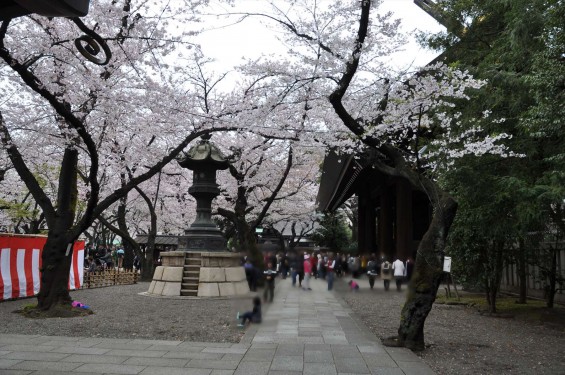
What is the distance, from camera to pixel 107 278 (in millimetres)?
20250

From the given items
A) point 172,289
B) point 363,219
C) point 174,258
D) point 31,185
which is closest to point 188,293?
point 172,289

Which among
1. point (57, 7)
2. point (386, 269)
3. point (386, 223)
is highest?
point (57, 7)

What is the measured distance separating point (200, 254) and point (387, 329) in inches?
305

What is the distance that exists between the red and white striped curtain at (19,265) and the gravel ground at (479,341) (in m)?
9.64

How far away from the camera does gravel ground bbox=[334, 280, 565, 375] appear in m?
6.25

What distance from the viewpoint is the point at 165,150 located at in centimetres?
1878

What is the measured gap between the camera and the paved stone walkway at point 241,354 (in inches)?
221

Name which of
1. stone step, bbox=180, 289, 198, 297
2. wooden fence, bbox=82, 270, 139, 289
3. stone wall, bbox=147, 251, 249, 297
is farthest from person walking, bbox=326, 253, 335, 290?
→ wooden fence, bbox=82, 270, 139, 289

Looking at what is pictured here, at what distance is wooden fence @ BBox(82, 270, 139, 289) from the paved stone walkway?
1127 centimetres

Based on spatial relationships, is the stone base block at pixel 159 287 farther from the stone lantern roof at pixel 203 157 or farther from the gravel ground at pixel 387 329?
the stone lantern roof at pixel 203 157

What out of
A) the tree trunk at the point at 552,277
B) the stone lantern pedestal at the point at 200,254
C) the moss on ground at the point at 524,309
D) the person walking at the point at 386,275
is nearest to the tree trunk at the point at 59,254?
the stone lantern pedestal at the point at 200,254

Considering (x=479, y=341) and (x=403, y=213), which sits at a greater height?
(x=403, y=213)

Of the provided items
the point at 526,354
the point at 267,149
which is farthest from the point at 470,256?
the point at 267,149

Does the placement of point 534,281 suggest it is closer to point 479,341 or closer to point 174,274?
point 479,341
